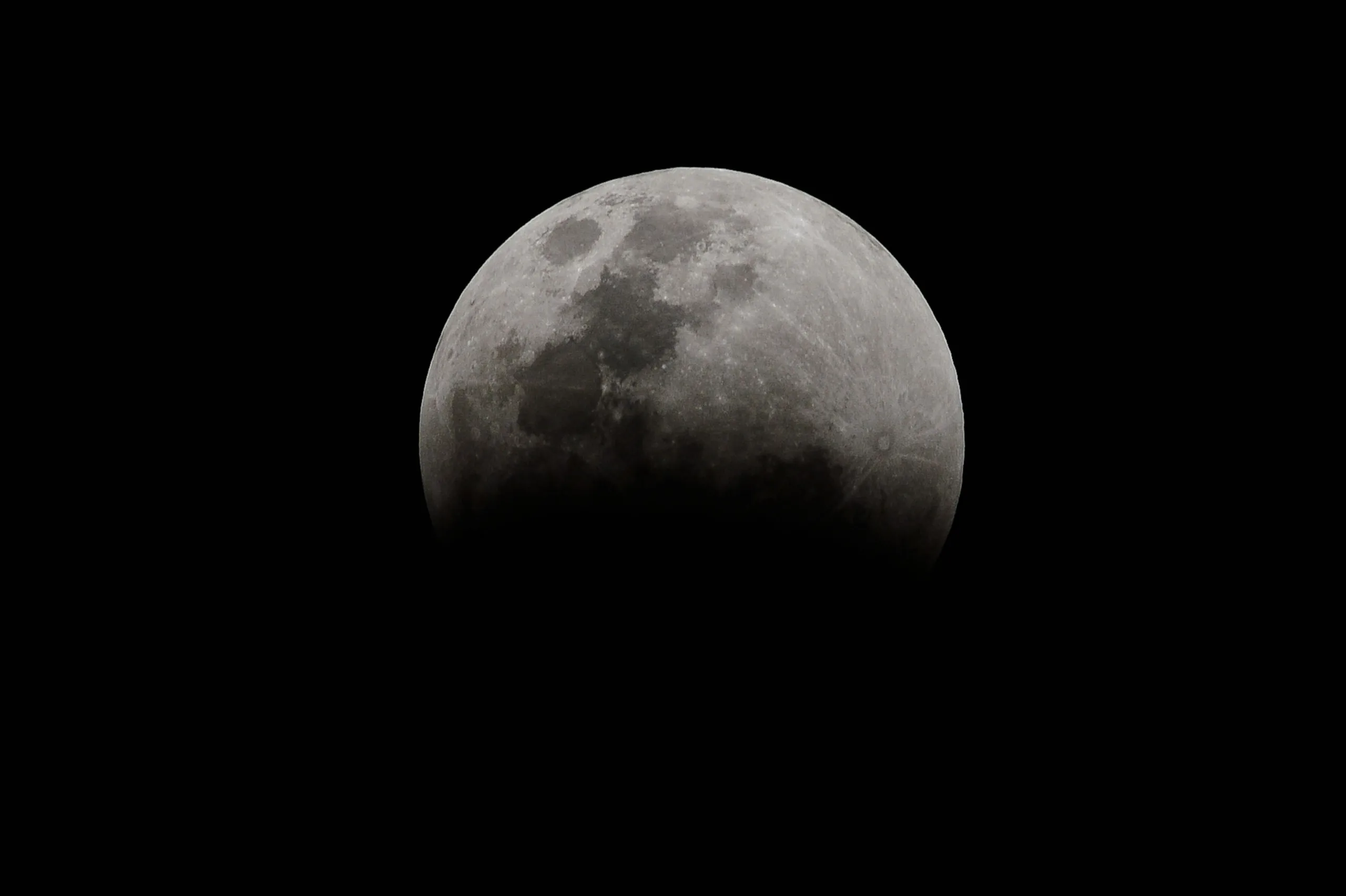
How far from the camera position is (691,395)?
591 cm

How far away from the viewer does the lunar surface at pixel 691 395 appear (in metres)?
5.95

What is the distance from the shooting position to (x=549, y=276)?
6336 millimetres

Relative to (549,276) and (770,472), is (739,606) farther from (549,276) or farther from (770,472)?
(549,276)

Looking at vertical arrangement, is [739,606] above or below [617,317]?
below

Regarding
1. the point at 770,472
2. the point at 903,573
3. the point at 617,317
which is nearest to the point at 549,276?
the point at 617,317

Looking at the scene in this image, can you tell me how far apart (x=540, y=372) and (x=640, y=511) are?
781 mm

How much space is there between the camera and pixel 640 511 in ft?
19.7

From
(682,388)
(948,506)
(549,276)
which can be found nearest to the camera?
(682,388)

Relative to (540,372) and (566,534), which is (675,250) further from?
(566,534)

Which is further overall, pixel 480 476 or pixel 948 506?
pixel 948 506

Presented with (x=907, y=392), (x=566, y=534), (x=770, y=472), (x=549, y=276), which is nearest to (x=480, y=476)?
(x=566, y=534)

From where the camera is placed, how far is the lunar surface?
595 cm

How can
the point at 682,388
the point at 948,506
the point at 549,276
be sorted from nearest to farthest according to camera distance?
the point at 682,388, the point at 549,276, the point at 948,506

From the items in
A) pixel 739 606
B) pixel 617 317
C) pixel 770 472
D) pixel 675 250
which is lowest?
pixel 739 606
